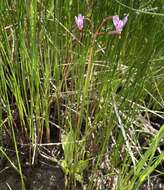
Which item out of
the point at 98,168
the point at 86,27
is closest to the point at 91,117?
the point at 98,168

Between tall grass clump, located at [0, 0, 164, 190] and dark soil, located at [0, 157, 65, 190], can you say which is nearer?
tall grass clump, located at [0, 0, 164, 190]

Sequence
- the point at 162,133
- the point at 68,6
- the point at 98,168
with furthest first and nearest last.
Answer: the point at 98,168 → the point at 68,6 → the point at 162,133

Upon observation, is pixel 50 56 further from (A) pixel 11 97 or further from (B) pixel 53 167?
(B) pixel 53 167

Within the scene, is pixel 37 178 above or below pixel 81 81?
below

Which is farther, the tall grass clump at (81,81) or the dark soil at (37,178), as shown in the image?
the dark soil at (37,178)

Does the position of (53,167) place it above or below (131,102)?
below

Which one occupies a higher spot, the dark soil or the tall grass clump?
the tall grass clump

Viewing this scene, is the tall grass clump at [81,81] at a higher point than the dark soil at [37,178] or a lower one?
higher

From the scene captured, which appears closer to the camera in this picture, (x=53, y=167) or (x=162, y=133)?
(x=162, y=133)
